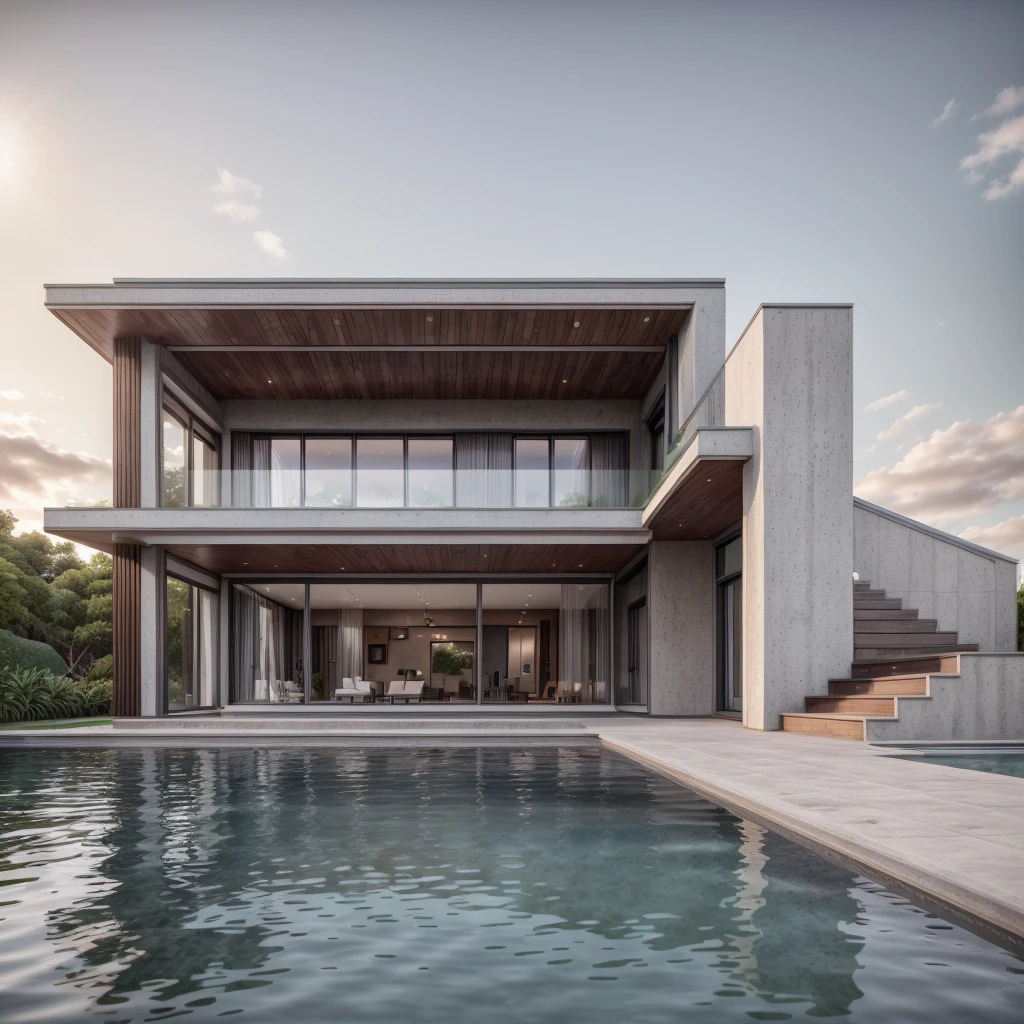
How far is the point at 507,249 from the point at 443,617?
35.6ft

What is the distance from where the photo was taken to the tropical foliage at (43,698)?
1762cm

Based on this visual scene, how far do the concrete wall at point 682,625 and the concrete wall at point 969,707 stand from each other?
6892mm

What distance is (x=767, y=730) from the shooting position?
11.2m

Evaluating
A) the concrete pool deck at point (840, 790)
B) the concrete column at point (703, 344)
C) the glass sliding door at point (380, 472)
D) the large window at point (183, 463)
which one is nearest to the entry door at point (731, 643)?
the concrete pool deck at point (840, 790)

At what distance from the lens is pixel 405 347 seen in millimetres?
16281

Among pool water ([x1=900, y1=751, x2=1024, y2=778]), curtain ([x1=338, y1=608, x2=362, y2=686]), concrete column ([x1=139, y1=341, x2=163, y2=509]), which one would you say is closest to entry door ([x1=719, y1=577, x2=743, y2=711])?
pool water ([x1=900, y1=751, x2=1024, y2=778])

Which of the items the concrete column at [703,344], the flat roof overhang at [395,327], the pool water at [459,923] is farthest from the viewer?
the flat roof overhang at [395,327]

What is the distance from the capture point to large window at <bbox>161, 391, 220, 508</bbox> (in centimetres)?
1598

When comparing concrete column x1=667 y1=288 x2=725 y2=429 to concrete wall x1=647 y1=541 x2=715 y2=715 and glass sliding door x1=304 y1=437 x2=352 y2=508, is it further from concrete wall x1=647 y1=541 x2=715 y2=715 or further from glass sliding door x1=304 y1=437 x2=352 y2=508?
glass sliding door x1=304 y1=437 x2=352 y2=508

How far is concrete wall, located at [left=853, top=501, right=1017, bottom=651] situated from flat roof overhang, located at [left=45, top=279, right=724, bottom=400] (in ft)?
14.8

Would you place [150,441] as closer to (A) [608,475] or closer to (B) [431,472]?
(B) [431,472]

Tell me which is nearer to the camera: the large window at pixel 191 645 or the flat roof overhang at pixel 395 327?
the flat roof overhang at pixel 395 327

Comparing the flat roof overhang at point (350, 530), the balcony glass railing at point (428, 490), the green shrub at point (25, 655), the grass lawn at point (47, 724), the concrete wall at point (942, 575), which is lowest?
the grass lawn at point (47, 724)

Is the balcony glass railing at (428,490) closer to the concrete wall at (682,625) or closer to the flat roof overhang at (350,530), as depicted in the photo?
the flat roof overhang at (350,530)
